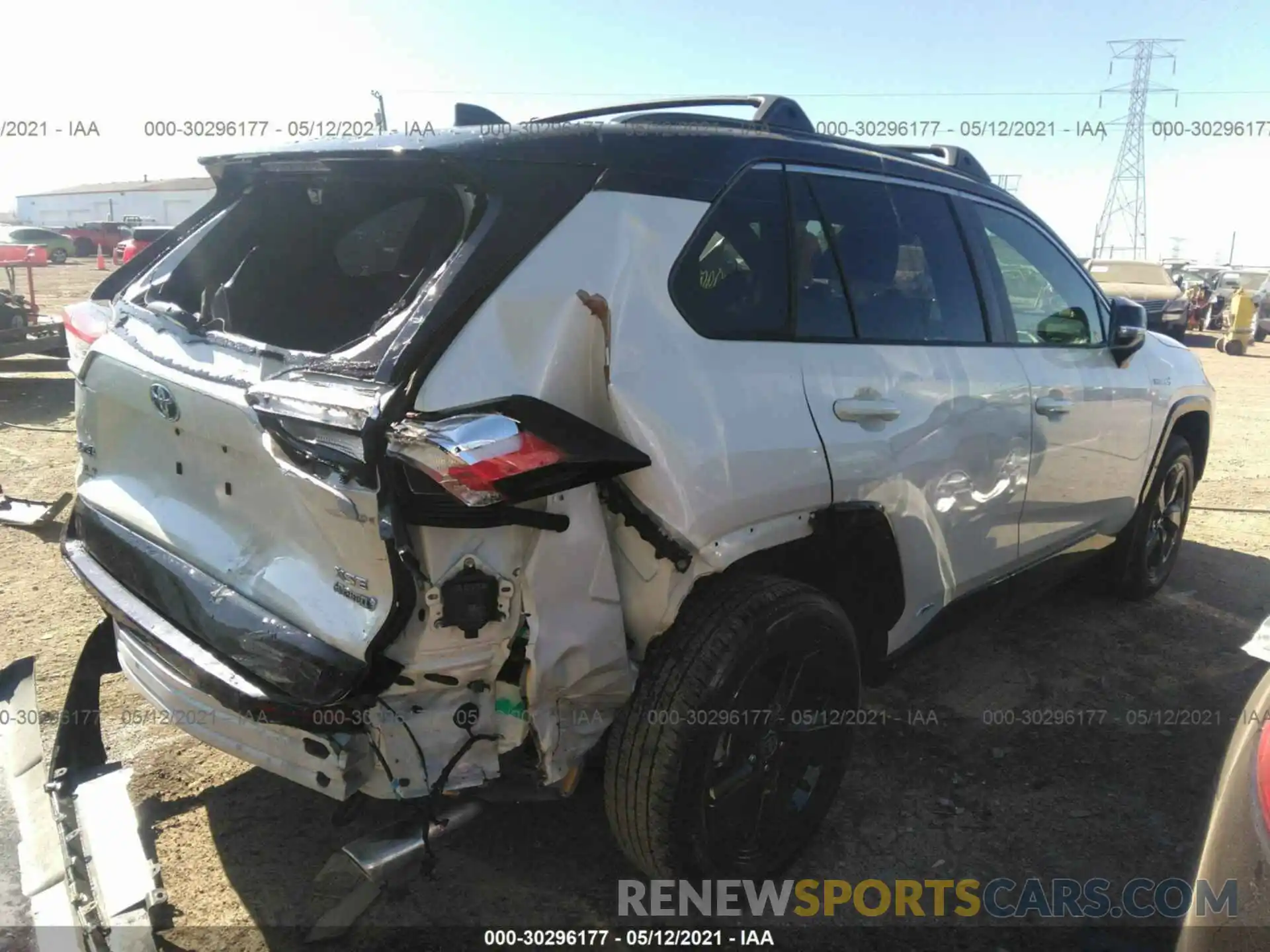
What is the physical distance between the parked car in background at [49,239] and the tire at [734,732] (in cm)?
3810

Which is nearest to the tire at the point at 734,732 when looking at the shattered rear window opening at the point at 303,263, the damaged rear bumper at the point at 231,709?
the damaged rear bumper at the point at 231,709

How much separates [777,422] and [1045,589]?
2.17m

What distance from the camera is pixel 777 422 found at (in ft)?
7.61

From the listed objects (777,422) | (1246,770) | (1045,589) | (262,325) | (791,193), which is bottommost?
(1045,589)

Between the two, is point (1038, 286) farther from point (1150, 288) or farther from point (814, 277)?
point (1150, 288)

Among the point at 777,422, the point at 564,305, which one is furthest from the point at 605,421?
the point at 777,422

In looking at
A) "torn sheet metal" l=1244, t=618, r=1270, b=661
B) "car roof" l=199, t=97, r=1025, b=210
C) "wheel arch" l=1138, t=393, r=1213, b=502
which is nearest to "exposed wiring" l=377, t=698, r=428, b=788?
"car roof" l=199, t=97, r=1025, b=210

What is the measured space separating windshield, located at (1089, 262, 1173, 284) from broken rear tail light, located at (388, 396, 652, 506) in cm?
1816

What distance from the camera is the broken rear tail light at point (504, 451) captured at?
69.2 inches

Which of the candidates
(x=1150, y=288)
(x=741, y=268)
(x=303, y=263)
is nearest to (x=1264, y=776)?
(x=741, y=268)

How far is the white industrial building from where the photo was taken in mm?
60969

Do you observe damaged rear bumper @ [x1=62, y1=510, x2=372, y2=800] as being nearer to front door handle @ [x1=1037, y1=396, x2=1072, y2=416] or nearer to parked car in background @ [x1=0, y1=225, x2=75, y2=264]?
front door handle @ [x1=1037, y1=396, x2=1072, y2=416]

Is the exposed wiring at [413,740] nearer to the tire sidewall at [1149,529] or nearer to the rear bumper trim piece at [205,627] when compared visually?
the rear bumper trim piece at [205,627]

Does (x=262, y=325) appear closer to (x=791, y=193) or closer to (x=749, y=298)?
(x=749, y=298)
